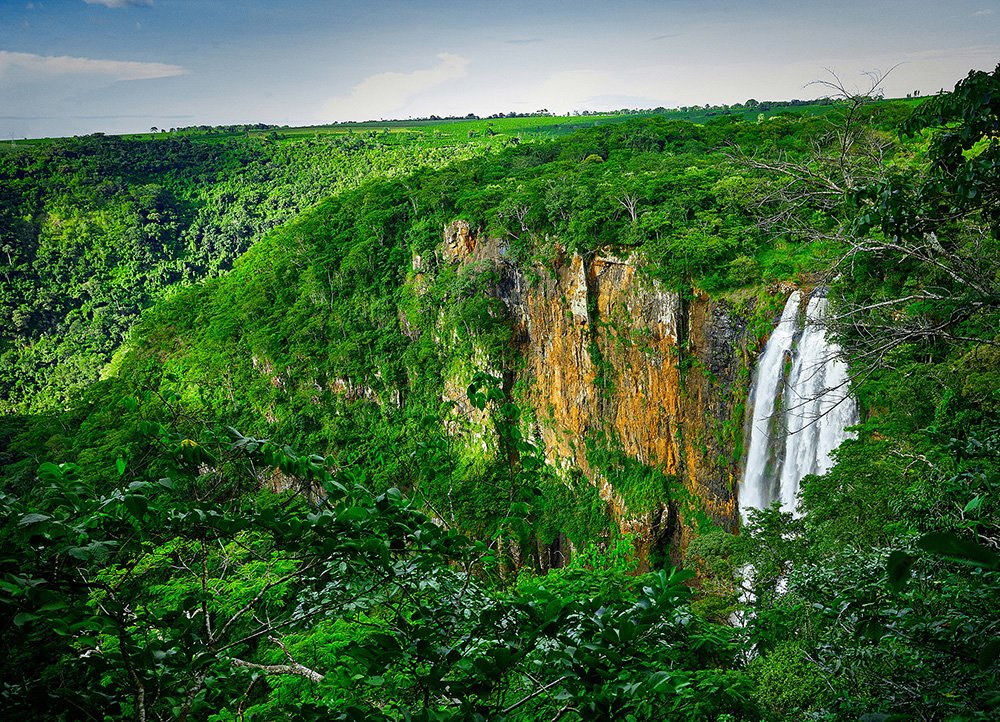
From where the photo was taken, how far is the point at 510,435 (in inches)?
94.1

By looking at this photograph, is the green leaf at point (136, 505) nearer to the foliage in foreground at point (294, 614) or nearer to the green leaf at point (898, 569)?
the foliage in foreground at point (294, 614)

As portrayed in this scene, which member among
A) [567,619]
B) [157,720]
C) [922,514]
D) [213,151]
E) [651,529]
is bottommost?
[651,529]

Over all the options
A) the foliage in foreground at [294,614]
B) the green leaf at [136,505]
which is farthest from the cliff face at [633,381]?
the green leaf at [136,505]

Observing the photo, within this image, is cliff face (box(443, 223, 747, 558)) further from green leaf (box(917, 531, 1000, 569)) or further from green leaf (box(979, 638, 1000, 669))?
green leaf (box(917, 531, 1000, 569))

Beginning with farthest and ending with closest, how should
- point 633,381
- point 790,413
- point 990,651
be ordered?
point 633,381, point 790,413, point 990,651

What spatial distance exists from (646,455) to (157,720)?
1809cm

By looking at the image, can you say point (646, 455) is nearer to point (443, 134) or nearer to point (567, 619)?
point (567, 619)

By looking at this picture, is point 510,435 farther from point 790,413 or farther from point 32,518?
point 790,413

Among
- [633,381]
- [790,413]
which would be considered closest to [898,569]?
[790,413]

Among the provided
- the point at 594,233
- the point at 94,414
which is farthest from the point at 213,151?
the point at 594,233

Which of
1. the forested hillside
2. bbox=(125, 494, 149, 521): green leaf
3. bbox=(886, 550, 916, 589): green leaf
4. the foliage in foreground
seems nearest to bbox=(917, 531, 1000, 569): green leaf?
the forested hillside

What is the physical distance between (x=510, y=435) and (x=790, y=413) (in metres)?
13.8

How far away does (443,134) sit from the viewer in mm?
60562

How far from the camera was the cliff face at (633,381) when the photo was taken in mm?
16719
